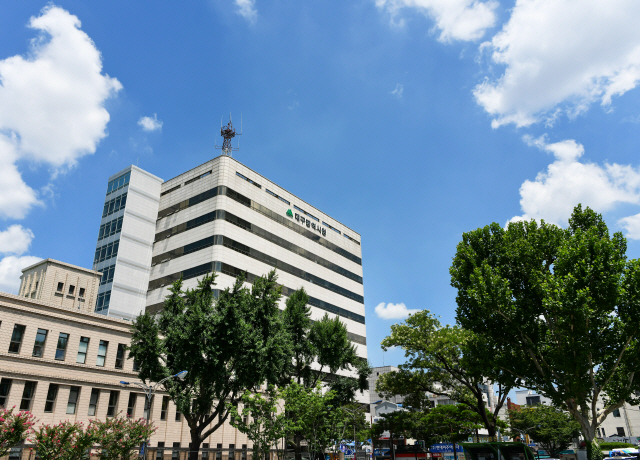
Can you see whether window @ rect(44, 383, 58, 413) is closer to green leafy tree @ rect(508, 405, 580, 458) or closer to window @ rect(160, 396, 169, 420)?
window @ rect(160, 396, 169, 420)

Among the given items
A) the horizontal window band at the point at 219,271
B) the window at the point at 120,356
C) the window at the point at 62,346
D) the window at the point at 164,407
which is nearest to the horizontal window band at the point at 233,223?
the horizontal window band at the point at 219,271

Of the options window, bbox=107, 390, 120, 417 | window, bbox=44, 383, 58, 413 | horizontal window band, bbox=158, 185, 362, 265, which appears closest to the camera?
window, bbox=44, 383, 58, 413

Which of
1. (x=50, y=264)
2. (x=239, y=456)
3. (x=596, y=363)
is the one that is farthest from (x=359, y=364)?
(x=50, y=264)

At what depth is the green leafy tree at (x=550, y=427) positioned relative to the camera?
2979 inches

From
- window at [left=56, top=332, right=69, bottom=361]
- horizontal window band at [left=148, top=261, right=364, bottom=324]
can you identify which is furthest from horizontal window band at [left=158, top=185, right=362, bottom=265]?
window at [left=56, top=332, right=69, bottom=361]

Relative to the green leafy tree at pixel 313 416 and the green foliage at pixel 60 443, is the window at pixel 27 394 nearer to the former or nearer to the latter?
the green foliage at pixel 60 443

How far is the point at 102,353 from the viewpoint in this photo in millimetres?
39219

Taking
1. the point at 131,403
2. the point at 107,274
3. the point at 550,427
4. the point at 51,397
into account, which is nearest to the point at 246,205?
the point at 107,274

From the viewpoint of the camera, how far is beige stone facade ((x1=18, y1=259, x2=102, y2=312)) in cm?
5328

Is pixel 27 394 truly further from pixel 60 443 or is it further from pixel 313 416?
pixel 313 416

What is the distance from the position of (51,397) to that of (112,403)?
5310 mm

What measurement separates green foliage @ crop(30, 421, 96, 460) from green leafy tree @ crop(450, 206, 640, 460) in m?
25.7

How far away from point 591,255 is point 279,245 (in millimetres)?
44690

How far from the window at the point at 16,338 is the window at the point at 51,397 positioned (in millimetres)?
3884
